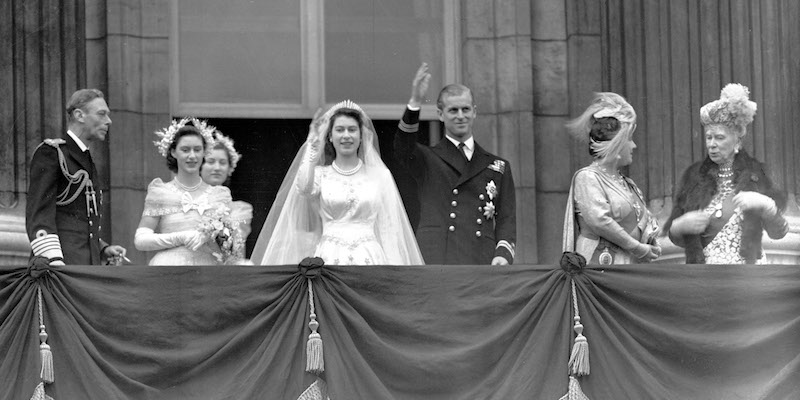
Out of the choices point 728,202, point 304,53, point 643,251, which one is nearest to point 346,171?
point 643,251

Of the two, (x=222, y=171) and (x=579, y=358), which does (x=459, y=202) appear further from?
(x=222, y=171)

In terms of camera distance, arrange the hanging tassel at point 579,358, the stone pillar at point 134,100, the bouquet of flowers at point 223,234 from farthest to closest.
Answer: the stone pillar at point 134,100 < the bouquet of flowers at point 223,234 < the hanging tassel at point 579,358

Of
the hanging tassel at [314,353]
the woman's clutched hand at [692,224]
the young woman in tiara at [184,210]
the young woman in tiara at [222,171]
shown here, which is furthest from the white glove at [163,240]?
the woman's clutched hand at [692,224]

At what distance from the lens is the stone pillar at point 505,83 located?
16.9 m

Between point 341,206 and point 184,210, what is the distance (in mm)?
1102

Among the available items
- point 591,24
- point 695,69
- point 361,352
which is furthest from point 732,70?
point 361,352

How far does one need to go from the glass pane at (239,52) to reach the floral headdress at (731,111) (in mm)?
4297

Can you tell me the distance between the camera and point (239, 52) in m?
17.3

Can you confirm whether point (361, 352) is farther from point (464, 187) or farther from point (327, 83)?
point (327, 83)

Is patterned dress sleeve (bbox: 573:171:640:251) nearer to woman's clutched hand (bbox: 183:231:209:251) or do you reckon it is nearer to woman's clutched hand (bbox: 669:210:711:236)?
woman's clutched hand (bbox: 669:210:711:236)

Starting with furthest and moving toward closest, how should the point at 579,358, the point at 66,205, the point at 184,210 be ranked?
1. the point at 184,210
2. the point at 66,205
3. the point at 579,358

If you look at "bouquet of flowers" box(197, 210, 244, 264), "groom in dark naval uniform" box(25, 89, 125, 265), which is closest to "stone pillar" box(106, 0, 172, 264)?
"bouquet of flowers" box(197, 210, 244, 264)

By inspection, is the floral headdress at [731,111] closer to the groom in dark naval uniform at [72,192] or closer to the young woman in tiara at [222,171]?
the young woman in tiara at [222,171]

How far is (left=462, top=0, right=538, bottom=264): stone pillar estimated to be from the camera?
16.9 meters
